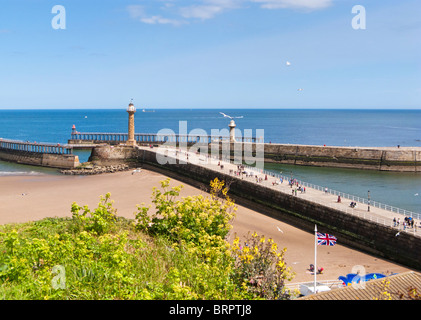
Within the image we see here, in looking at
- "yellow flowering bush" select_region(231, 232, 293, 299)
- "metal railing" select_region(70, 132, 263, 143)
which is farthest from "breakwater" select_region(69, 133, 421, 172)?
"yellow flowering bush" select_region(231, 232, 293, 299)

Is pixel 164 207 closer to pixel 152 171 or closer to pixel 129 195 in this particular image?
pixel 129 195

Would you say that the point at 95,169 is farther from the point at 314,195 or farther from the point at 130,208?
the point at 314,195

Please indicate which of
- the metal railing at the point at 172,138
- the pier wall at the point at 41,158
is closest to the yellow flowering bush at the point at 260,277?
the pier wall at the point at 41,158

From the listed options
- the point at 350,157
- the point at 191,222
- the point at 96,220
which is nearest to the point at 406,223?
the point at 191,222

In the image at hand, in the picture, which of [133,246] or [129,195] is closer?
[133,246]

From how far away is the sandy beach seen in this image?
840 inches

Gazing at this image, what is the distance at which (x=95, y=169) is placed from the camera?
50438 millimetres

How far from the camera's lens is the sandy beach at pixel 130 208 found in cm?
2134

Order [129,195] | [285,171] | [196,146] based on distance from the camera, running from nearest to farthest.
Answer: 1. [129,195]
2. [285,171]
3. [196,146]

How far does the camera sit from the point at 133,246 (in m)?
11.5

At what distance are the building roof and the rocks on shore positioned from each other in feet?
138

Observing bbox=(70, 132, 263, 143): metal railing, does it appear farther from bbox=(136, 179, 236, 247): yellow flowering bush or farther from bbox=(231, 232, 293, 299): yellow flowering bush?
bbox=(231, 232, 293, 299): yellow flowering bush
